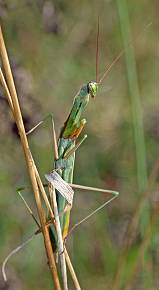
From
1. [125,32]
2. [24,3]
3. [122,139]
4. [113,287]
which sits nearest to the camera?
[113,287]

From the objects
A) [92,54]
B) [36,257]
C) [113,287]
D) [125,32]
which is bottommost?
[113,287]

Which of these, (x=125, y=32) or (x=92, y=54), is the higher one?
(x=92, y=54)

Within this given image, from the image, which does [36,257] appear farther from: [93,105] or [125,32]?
[125,32]

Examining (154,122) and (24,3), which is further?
(154,122)

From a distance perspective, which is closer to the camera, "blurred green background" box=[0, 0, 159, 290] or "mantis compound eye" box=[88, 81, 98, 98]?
"mantis compound eye" box=[88, 81, 98, 98]

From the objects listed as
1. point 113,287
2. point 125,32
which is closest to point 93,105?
point 125,32

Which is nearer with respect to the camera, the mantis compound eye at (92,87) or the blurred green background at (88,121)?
the mantis compound eye at (92,87)

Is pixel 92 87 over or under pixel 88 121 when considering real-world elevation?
under

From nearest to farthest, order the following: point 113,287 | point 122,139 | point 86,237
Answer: point 113,287, point 86,237, point 122,139
